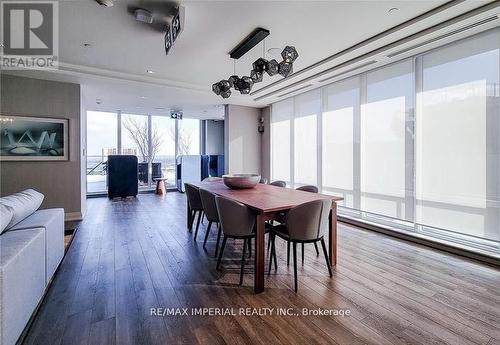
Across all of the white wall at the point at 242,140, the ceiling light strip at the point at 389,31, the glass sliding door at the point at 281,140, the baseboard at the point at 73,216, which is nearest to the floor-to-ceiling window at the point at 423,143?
the ceiling light strip at the point at 389,31

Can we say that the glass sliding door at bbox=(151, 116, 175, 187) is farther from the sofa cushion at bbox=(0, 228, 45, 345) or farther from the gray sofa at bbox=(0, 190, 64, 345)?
the sofa cushion at bbox=(0, 228, 45, 345)

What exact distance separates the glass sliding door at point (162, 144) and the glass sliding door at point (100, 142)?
1.19 metres

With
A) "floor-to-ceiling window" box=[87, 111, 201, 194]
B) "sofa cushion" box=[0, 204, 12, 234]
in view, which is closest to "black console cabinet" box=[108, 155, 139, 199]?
"floor-to-ceiling window" box=[87, 111, 201, 194]

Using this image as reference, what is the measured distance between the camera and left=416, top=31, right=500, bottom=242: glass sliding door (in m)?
2.88

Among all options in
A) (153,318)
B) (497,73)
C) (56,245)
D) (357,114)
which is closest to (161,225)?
(56,245)

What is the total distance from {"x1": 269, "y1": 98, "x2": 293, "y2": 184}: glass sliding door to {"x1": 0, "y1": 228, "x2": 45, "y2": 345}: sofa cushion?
5103 millimetres

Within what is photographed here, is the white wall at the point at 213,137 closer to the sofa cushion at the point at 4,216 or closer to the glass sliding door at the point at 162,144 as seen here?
the glass sliding door at the point at 162,144

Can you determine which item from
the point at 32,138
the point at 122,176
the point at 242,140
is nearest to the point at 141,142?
the point at 122,176

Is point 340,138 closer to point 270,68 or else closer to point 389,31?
point 389,31

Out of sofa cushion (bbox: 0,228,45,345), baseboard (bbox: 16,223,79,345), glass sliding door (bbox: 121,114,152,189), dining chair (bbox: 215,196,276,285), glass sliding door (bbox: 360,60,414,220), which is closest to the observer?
sofa cushion (bbox: 0,228,45,345)

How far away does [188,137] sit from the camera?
9383 millimetres

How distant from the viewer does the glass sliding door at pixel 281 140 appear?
6239mm

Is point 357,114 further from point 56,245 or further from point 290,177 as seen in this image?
point 56,245

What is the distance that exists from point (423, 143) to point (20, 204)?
183 inches
